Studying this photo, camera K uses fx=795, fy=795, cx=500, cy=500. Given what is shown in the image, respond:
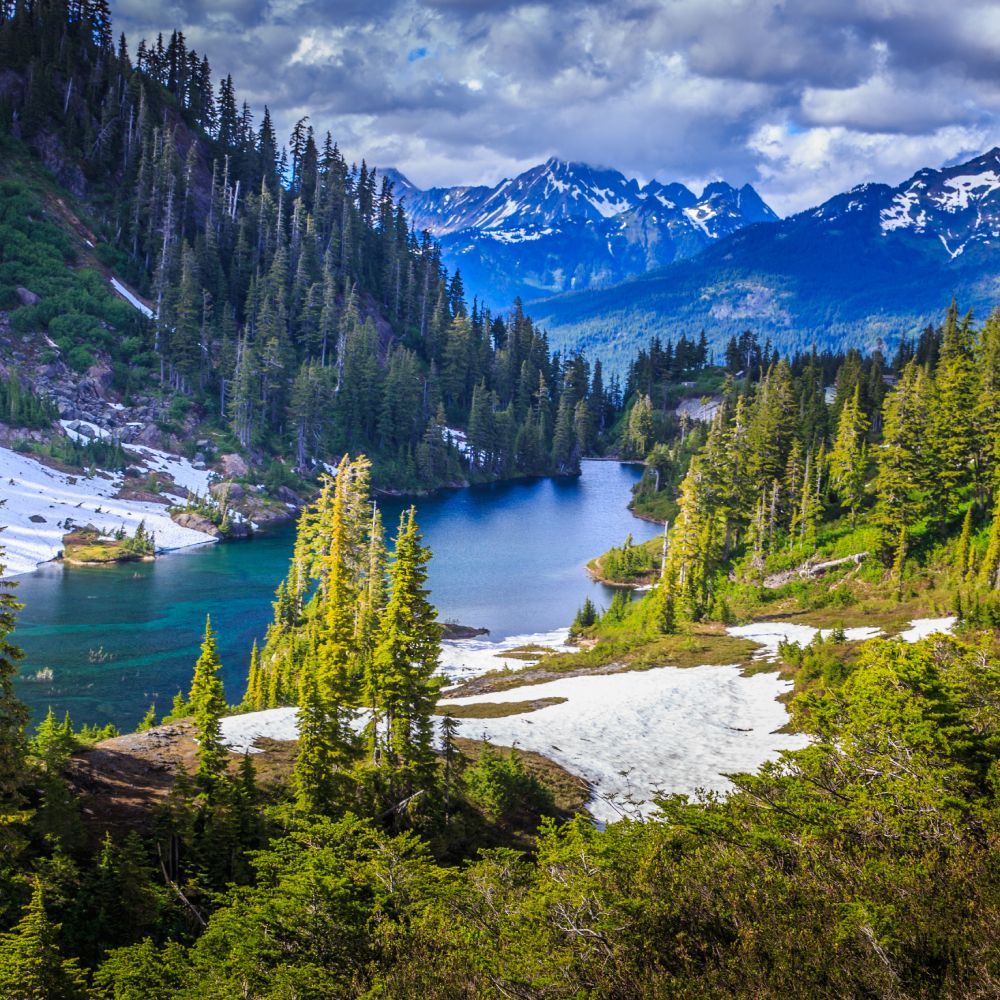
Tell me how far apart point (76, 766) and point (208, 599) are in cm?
4073

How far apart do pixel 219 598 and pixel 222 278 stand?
75093 millimetres

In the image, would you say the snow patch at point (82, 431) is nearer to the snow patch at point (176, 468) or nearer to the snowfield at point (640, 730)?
the snow patch at point (176, 468)

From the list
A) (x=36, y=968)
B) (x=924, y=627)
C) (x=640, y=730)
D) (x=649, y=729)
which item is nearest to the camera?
(x=36, y=968)

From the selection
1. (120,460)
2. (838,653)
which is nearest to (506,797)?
(838,653)

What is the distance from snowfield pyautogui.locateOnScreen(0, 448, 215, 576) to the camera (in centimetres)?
6672

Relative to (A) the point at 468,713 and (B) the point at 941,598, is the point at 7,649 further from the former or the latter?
(B) the point at 941,598

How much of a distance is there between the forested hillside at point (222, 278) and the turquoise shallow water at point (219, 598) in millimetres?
25047

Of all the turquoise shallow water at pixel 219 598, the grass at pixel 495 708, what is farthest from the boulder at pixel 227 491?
the grass at pixel 495 708

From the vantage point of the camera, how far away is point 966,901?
28.7ft

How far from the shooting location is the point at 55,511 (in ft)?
238

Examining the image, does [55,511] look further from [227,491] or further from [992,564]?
[992,564]

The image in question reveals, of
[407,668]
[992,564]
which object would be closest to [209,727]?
[407,668]

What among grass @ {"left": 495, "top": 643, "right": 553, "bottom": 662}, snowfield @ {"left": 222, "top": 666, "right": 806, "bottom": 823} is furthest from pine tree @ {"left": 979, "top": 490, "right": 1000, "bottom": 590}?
grass @ {"left": 495, "top": 643, "right": 553, "bottom": 662}

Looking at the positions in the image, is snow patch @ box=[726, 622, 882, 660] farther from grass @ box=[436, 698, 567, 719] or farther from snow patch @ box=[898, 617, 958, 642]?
grass @ box=[436, 698, 567, 719]
